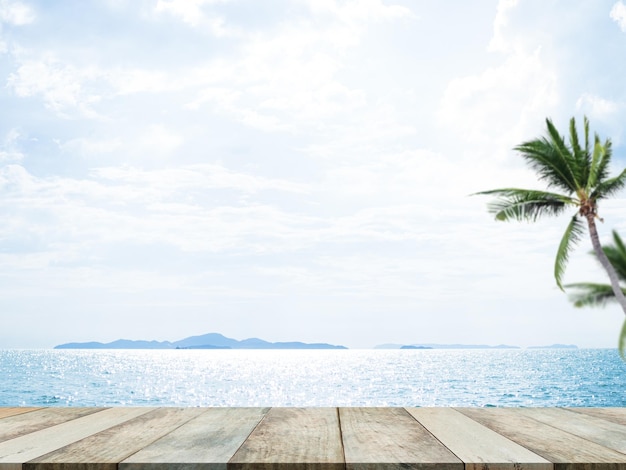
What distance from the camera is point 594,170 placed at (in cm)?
1193

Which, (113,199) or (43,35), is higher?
(43,35)

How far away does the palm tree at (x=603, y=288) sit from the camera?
A: 15.3m

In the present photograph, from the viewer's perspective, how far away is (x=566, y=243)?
11969mm

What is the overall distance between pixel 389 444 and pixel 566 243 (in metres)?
11.7

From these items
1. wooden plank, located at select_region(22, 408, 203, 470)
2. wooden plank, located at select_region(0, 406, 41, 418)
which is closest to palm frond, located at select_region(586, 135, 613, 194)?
wooden plank, located at select_region(22, 408, 203, 470)

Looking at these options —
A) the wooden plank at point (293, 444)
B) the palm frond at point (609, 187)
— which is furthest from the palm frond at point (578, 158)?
the wooden plank at point (293, 444)

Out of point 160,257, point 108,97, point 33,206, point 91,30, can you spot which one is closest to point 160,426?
point 91,30

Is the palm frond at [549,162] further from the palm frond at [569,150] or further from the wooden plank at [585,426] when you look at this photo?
the wooden plank at [585,426]

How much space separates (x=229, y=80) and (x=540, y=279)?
91236mm

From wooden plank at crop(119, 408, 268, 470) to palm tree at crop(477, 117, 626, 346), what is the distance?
1108cm

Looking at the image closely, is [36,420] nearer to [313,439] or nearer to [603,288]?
[313,439]

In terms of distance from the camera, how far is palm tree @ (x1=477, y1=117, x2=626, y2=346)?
39.2 feet

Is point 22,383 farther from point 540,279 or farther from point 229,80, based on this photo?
point 540,279

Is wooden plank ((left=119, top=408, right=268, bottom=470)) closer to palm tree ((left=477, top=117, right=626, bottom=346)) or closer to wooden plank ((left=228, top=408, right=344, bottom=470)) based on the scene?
wooden plank ((left=228, top=408, right=344, bottom=470))
